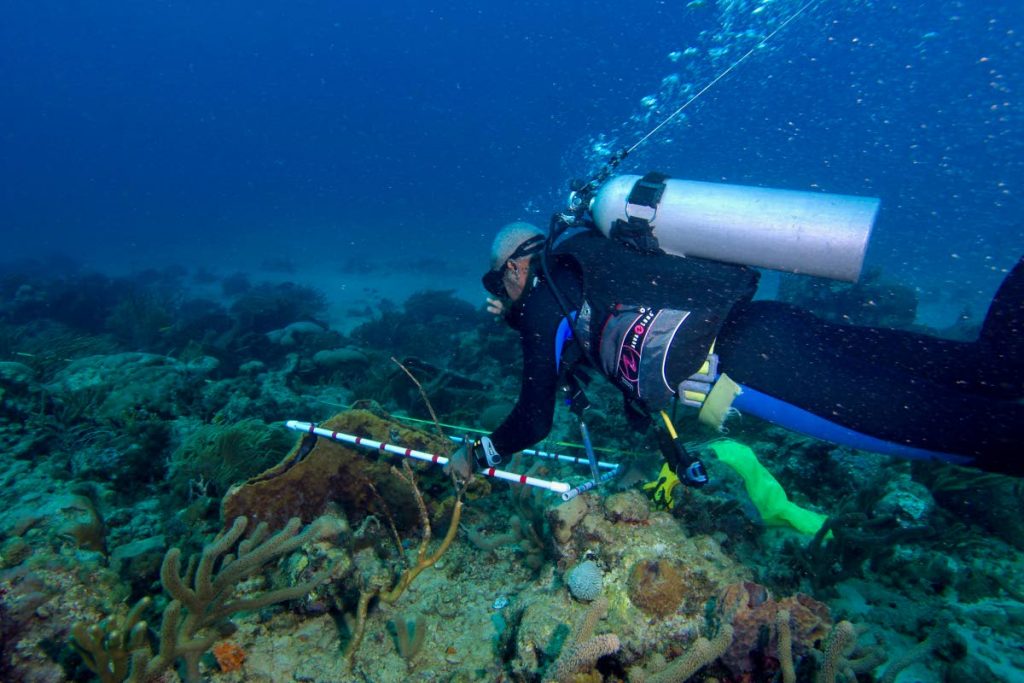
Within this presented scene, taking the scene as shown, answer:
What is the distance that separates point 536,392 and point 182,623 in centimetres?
261

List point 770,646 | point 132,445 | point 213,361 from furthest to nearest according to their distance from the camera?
1. point 213,361
2. point 132,445
3. point 770,646

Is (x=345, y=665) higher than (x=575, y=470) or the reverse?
the reverse

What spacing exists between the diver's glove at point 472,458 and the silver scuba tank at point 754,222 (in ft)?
6.59

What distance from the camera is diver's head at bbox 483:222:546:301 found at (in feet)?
12.8

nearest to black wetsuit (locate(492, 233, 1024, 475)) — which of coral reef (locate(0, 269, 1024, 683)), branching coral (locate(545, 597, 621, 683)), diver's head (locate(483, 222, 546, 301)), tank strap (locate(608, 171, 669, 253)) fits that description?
tank strap (locate(608, 171, 669, 253))

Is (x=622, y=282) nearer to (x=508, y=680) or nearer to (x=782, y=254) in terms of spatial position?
(x=782, y=254)

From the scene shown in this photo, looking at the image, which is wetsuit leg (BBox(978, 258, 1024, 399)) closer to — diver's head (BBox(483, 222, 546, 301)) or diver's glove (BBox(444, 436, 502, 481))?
diver's head (BBox(483, 222, 546, 301))

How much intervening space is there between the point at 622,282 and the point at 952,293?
33916 mm

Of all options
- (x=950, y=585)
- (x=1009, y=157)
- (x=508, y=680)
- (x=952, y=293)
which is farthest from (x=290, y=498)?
(x=1009, y=157)

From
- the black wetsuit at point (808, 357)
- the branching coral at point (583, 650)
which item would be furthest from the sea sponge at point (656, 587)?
the black wetsuit at point (808, 357)

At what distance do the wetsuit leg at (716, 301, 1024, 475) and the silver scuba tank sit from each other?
1.29ft

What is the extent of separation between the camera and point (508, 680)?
2586mm

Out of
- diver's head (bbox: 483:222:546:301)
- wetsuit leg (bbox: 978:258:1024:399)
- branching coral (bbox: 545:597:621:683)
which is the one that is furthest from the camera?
diver's head (bbox: 483:222:546:301)

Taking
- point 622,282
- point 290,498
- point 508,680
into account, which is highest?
point 622,282
